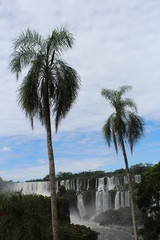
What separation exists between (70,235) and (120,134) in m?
7.90

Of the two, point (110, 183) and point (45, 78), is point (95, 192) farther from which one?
point (45, 78)

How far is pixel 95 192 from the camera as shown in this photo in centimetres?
6006

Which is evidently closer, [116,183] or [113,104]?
[113,104]

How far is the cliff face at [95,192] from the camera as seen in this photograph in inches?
2186

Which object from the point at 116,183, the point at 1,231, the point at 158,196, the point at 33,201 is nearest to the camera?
the point at 1,231

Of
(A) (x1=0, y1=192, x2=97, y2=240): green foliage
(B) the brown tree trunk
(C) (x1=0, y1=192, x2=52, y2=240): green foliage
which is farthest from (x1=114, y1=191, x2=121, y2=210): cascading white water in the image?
(B) the brown tree trunk

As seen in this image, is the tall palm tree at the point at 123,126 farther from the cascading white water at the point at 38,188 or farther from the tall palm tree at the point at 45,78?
the cascading white water at the point at 38,188

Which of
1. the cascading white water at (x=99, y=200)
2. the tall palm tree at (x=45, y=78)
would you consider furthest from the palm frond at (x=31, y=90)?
the cascading white water at (x=99, y=200)

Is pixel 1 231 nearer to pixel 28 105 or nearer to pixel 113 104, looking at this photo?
pixel 28 105

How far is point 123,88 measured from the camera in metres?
22.0

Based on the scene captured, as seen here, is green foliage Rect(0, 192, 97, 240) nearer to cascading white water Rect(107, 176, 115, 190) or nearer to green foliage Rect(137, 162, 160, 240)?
green foliage Rect(137, 162, 160, 240)

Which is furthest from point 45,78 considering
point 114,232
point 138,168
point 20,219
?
point 138,168

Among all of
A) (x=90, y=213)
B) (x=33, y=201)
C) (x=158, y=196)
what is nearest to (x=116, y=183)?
(x=90, y=213)

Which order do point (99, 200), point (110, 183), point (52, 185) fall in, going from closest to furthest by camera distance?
point (52, 185), point (99, 200), point (110, 183)
